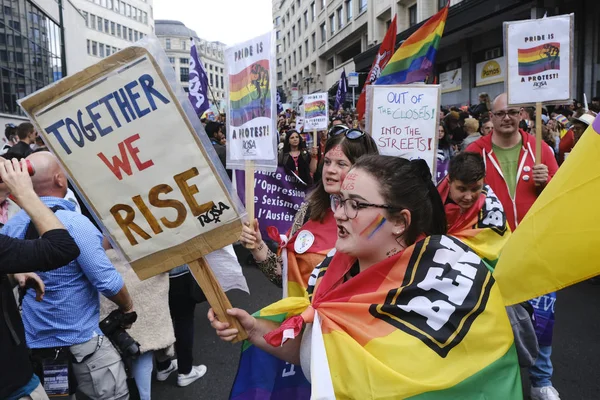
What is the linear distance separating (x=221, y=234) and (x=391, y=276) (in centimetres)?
64

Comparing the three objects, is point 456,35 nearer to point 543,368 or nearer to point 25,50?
point 25,50

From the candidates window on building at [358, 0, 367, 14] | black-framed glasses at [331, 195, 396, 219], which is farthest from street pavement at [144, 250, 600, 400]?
window on building at [358, 0, 367, 14]

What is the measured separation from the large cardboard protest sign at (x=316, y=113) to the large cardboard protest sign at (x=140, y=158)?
30.4 ft

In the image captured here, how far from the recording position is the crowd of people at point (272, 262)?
1753 mm

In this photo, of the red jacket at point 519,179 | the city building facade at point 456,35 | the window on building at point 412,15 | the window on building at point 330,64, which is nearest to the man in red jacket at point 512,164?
the red jacket at point 519,179

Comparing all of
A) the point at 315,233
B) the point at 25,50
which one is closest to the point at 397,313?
the point at 315,233

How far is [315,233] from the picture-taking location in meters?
2.70

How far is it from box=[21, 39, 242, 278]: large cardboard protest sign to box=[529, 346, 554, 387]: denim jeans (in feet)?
8.40

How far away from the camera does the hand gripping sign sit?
1.62 metres

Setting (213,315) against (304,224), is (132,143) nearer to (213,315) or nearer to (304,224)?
(213,315)

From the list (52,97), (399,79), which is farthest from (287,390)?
(399,79)

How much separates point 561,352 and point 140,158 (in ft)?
13.0

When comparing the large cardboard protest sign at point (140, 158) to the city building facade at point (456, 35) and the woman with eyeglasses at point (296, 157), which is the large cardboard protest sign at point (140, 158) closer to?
the woman with eyeglasses at point (296, 157)

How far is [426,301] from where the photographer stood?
1.55 m
